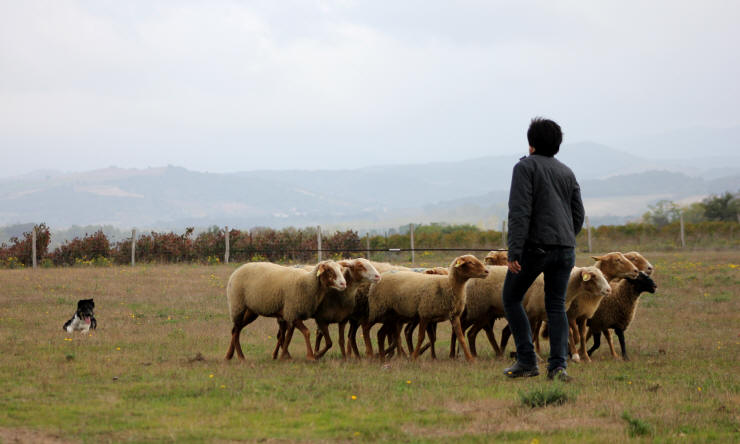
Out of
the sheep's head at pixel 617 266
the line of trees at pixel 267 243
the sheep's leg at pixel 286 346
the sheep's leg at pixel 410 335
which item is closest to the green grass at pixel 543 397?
the sheep's leg at pixel 286 346

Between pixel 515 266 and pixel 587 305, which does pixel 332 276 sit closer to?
pixel 515 266

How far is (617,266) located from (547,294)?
427 centimetres

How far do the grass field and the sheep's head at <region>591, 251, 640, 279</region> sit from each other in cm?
124

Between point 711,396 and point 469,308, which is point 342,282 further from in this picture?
point 711,396

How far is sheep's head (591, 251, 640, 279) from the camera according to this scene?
12133 millimetres

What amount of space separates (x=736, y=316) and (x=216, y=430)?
13.7 metres

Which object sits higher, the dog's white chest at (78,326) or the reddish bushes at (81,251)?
the reddish bushes at (81,251)

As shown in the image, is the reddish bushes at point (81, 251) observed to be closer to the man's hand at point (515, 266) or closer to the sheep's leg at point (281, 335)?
the sheep's leg at point (281, 335)

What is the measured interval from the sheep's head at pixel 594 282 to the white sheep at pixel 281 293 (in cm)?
343

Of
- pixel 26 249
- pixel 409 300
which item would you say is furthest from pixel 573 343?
pixel 26 249

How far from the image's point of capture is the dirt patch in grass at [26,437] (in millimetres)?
6145

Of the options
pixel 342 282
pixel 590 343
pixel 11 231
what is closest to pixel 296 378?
pixel 342 282

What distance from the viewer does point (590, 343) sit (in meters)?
14.1

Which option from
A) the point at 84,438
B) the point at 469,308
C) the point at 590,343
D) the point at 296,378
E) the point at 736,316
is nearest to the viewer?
the point at 84,438
